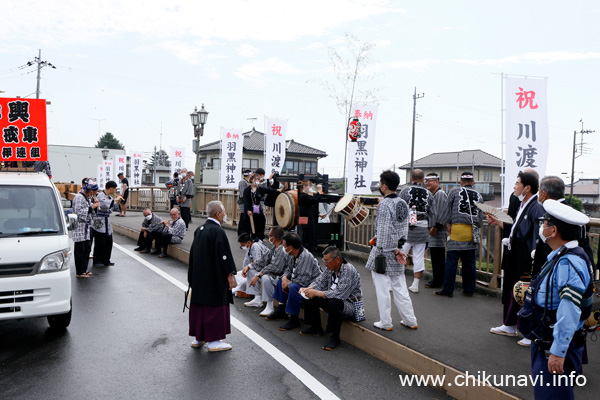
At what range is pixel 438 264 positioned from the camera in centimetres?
770

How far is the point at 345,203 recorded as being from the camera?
8.07 metres

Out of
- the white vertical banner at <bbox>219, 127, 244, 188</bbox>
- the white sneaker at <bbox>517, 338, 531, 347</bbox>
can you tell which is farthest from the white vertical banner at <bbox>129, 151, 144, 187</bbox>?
the white sneaker at <bbox>517, 338, 531, 347</bbox>

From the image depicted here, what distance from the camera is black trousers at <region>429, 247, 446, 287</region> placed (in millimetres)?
7621

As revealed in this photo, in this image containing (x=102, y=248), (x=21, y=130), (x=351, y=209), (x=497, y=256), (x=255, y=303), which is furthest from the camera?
(x=102, y=248)

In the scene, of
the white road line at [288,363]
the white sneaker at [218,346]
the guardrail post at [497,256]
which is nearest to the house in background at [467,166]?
the guardrail post at [497,256]

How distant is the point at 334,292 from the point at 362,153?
9700 millimetres

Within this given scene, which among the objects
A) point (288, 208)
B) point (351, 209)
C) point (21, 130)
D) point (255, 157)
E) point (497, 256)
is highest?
point (255, 157)

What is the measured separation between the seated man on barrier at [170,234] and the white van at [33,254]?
5222 mm

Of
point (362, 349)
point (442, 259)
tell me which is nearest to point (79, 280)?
point (362, 349)

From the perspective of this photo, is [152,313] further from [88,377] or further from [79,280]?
[79,280]

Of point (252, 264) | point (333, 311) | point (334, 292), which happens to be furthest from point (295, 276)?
point (252, 264)

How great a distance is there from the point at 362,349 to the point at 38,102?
8.62 metres

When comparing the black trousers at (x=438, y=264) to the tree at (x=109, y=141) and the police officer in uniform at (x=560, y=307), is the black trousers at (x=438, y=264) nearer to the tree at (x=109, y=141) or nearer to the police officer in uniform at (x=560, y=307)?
the police officer in uniform at (x=560, y=307)

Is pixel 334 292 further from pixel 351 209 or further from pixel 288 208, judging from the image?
pixel 288 208
